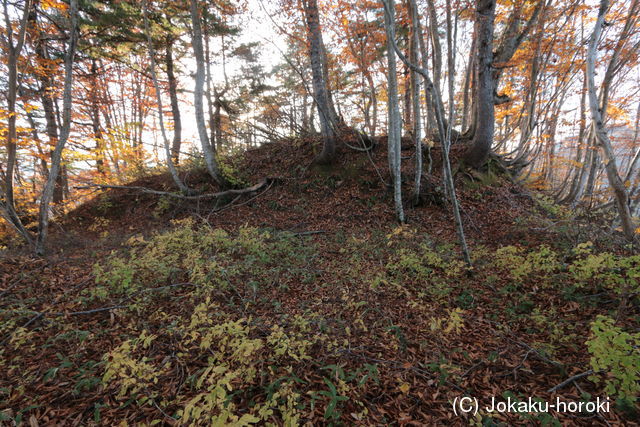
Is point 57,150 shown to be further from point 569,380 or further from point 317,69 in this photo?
point 569,380

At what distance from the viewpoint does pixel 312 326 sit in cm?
Result: 331

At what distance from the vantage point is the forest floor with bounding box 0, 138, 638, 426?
2.26 metres

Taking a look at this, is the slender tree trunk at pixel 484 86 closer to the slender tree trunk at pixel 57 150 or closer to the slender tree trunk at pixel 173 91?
the slender tree trunk at pixel 57 150

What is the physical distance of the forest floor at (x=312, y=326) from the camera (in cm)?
226

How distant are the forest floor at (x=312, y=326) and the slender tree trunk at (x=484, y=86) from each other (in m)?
2.26

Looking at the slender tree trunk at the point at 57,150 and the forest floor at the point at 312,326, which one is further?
the slender tree trunk at the point at 57,150

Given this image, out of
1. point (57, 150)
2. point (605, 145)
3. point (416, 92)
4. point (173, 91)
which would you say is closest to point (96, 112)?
point (173, 91)

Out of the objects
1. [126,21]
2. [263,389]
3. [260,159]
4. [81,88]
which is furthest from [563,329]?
[81,88]

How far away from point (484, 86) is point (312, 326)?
7874 mm

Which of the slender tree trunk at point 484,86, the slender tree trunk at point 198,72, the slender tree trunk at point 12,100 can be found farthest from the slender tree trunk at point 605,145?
the slender tree trunk at point 12,100

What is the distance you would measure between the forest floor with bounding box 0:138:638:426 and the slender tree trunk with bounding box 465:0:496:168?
2260 mm

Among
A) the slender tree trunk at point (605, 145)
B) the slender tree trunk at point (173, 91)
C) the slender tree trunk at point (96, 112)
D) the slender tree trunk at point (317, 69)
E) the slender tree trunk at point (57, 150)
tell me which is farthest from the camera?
the slender tree trunk at point (173, 91)

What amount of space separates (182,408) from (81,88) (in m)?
14.6
